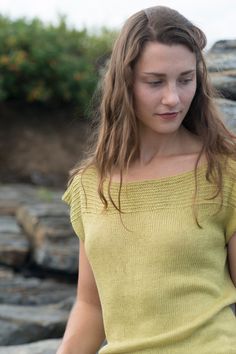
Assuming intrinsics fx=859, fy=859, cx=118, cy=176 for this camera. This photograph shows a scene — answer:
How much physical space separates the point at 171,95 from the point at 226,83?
792mm

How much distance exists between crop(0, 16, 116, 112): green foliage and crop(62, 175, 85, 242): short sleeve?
5.23m

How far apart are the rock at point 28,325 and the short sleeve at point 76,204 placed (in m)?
1.92

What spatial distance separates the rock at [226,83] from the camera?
3.10 metres

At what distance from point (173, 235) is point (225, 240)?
0.58 feet

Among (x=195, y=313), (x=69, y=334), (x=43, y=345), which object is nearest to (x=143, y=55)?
(x=195, y=313)

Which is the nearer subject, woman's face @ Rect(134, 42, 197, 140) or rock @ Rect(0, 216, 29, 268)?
woman's face @ Rect(134, 42, 197, 140)

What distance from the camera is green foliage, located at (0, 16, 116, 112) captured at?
796 centimetres

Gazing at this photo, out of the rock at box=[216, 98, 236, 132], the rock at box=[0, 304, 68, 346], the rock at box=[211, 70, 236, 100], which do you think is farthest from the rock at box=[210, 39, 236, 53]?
the rock at box=[0, 304, 68, 346]

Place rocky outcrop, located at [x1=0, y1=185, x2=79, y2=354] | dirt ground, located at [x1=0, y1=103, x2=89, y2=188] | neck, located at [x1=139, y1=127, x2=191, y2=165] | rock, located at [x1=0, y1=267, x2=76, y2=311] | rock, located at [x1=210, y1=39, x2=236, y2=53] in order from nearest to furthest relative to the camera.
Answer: neck, located at [x1=139, y1=127, x2=191, y2=165]
rock, located at [x1=210, y1=39, x2=236, y2=53]
rocky outcrop, located at [x1=0, y1=185, x2=79, y2=354]
rock, located at [x1=0, y1=267, x2=76, y2=311]
dirt ground, located at [x1=0, y1=103, x2=89, y2=188]

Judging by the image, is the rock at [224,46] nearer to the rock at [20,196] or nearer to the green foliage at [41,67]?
the rock at [20,196]

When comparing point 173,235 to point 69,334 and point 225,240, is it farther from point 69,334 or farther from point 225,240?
point 69,334

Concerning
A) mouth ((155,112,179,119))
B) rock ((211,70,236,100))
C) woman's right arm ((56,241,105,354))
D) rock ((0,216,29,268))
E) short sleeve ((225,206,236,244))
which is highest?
mouth ((155,112,179,119))

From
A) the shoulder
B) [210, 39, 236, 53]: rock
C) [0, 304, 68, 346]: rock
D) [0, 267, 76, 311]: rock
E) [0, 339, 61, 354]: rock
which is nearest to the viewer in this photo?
the shoulder

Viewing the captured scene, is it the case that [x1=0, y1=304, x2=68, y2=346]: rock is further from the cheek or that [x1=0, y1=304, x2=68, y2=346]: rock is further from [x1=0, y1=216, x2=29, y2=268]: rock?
the cheek
